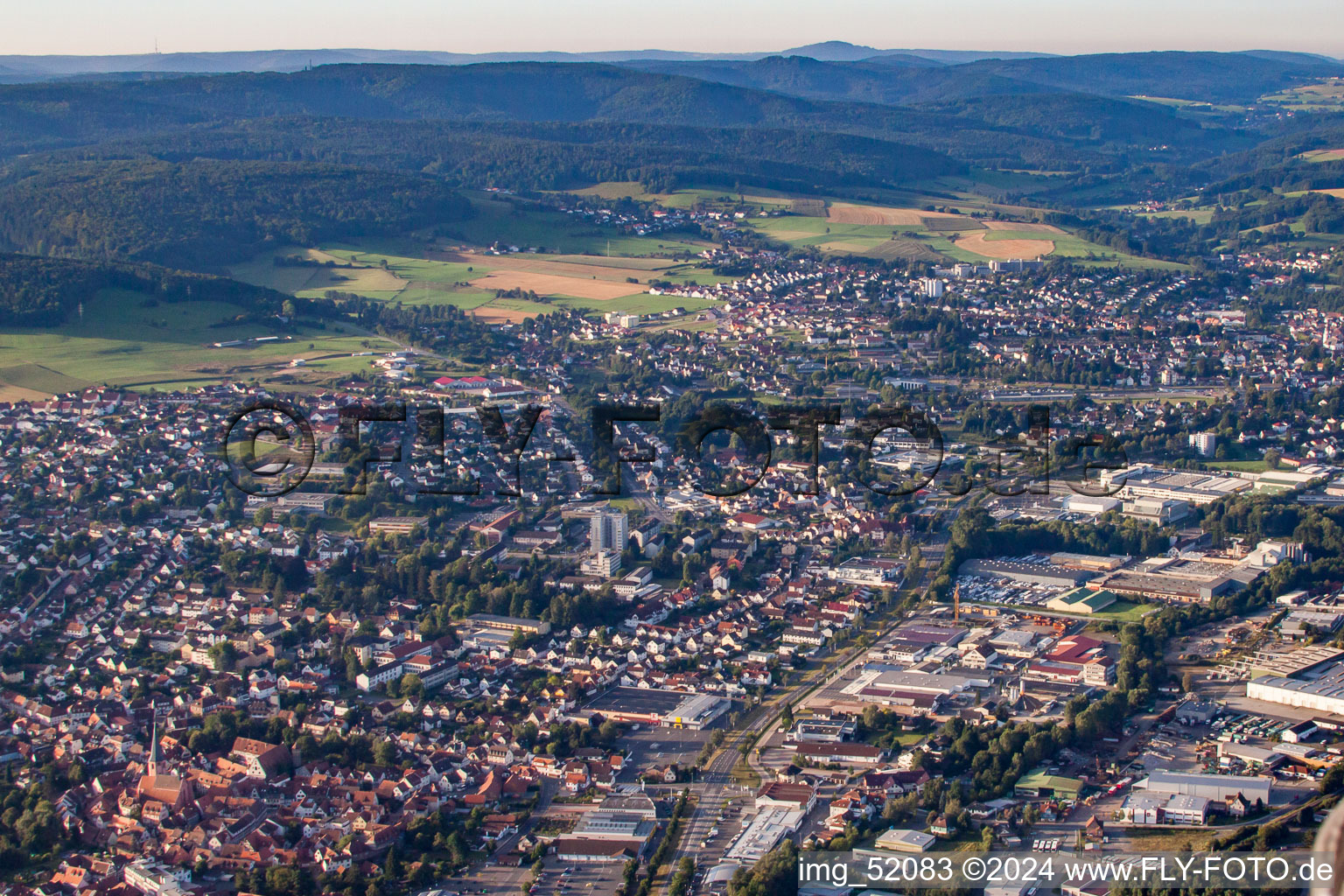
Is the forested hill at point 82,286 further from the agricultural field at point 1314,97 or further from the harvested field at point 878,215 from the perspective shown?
the agricultural field at point 1314,97

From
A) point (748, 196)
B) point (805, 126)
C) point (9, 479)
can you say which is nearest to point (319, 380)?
point (9, 479)

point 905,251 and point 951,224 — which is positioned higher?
point 951,224

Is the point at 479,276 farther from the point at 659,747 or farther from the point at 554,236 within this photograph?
the point at 659,747

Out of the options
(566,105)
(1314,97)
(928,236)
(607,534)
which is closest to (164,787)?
(607,534)

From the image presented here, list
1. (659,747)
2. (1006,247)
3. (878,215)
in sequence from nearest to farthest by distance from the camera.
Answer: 1. (659,747)
2. (1006,247)
3. (878,215)

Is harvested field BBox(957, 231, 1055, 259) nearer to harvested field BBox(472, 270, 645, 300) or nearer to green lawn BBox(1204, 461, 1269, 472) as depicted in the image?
harvested field BBox(472, 270, 645, 300)

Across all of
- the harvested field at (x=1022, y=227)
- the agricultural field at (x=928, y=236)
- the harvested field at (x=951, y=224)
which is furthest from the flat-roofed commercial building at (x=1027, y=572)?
the harvested field at (x=951, y=224)

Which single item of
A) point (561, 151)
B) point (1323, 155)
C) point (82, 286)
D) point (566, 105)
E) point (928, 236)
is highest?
point (566, 105)
